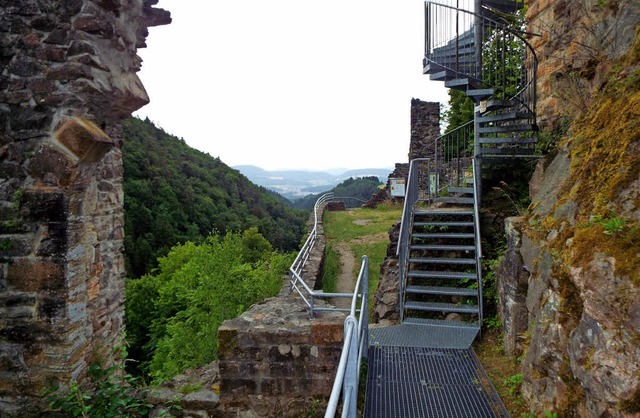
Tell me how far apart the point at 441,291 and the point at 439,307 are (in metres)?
0.23

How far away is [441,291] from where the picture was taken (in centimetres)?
594

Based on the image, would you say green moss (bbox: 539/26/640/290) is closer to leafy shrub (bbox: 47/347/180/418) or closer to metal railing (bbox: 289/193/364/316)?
metal railing (bbox: 289/193/364/316)

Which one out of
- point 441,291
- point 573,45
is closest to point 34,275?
point 441,291

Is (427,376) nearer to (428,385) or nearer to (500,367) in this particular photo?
(428,385)

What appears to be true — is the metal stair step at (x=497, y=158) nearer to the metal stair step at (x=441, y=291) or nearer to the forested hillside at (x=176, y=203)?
the metal stair step at (x=441, y=291)

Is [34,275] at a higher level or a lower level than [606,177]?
lower

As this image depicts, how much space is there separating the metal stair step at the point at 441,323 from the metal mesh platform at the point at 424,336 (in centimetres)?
3

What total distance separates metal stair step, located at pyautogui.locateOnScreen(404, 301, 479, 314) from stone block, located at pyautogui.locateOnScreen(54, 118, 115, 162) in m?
4.44

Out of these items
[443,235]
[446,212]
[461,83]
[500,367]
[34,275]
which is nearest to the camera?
[34,275]

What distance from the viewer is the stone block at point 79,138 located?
3617 millimetres

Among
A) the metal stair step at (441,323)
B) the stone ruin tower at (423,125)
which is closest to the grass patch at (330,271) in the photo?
the metal stair step at (441,323)

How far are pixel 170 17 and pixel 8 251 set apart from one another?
2.96 meters

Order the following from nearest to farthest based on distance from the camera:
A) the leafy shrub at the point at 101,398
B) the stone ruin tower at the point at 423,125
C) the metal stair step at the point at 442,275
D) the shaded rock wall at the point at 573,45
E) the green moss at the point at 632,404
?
the green moss at the point at 632,404 → the leafy shrub at the point at 101,398 → the shaded rock wall at the point at 573,45 → the metal stair step at the point at 442,275 → the stone ruin tower at the point at 423,125

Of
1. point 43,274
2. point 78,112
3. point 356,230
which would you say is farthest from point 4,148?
point 356,230
